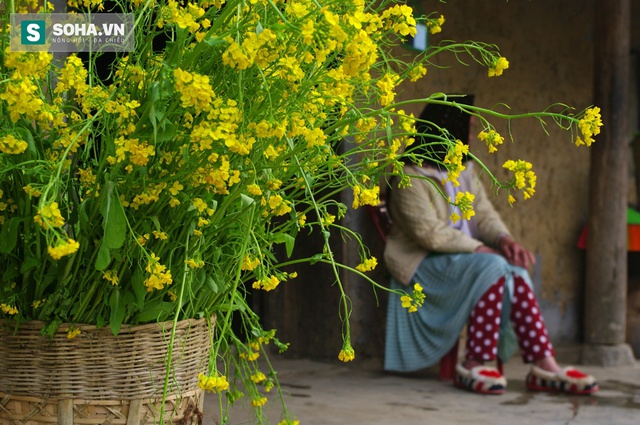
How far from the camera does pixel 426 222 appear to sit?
13.5 ft

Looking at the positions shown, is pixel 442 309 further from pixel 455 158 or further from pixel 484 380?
pixel 455 158

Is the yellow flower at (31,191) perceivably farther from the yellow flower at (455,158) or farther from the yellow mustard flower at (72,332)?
the yellow flower at (455,158)

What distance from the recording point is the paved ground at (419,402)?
341cm

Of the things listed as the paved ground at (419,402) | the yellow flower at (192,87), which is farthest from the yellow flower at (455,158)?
the paved ground at (419,402)

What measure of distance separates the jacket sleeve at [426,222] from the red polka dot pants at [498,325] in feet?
0.79

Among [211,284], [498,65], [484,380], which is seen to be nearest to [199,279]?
[211,284]

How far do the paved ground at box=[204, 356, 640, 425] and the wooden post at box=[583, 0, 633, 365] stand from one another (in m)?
0.34

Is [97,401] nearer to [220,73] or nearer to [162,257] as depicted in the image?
[162,257]

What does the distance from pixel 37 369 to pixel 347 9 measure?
682 mm

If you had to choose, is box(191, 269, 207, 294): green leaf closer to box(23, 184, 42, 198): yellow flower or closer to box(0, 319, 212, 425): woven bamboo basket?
box(0, 319, 212, 425): woven bamboo basket

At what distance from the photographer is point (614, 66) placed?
470cm

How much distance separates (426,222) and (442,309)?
1.31ft

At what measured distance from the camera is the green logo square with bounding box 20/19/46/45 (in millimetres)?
1350

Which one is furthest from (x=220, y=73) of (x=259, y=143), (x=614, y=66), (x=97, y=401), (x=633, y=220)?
(x=633, y=220)
